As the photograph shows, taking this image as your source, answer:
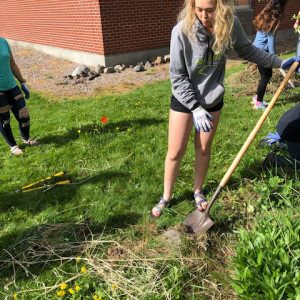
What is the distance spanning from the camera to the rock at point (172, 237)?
2.51 meters

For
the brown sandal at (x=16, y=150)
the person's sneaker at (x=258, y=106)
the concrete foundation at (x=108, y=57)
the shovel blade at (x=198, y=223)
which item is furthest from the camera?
the concrete foundation at (x=108, y=57)

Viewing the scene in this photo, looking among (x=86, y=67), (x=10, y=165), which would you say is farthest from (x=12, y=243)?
(x=86, y=67)

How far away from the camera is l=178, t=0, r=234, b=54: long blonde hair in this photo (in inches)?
81.1

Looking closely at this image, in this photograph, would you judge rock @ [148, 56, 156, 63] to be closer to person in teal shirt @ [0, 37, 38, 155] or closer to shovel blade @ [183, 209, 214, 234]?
person in teal shirt @ [0, 37, 38, 155]

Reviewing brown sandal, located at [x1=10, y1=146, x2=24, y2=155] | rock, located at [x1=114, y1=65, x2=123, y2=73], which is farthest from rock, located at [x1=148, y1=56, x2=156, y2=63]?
brown sandal, located at [x1=10, y1=146, x2=24, y2=155]

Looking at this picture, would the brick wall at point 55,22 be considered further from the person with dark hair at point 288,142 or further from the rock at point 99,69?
the person with dark hair at point 288,142

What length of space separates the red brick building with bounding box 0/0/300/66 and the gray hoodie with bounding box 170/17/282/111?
7.16 metres

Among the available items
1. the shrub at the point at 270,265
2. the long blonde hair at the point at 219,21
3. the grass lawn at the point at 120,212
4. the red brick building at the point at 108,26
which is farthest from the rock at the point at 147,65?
the shrub at the point at 270,265

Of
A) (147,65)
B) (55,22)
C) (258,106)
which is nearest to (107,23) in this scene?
(147,65)

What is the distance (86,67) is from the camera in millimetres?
9125

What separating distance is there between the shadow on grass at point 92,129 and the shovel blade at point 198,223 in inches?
98.2

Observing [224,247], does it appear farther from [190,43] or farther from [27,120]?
[27,120]

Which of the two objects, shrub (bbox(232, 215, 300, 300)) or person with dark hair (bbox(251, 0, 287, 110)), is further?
person with dark hair (bbox(251, 0, 287, 110))

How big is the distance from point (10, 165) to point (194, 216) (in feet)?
9.27
